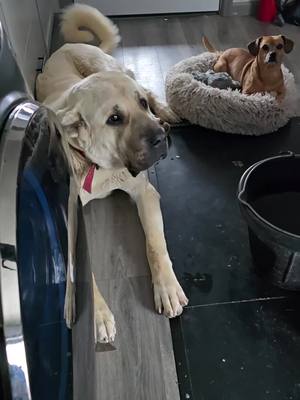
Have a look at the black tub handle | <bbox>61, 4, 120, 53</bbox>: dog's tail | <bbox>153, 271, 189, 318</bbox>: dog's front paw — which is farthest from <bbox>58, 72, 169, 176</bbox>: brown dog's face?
<bbox>61, 4, 120, 53</bbox>: dog's tail

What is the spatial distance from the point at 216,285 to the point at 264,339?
190 millimetres

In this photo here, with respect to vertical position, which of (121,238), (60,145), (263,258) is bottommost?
(121,238)

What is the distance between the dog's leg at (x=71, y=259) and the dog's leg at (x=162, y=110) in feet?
3.53

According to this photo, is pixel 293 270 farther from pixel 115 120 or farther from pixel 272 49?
pixel 272 49

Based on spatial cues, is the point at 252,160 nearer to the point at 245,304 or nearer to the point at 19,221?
the point at 245,304

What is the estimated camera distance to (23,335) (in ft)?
1.35

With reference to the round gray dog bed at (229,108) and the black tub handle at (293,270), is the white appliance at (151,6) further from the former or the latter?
the black tub handle at (293,270)

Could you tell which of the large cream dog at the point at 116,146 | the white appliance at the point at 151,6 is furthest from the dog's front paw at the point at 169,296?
the white appliance at the point at 151,6

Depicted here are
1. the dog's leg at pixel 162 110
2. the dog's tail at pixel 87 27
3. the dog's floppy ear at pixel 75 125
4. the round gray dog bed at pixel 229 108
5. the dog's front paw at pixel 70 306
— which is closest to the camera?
the dog's front paw at pixel 70 306

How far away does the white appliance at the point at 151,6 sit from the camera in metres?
2.62

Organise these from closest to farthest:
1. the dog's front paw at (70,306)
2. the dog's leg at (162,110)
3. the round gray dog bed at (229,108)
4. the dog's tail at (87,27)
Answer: the dog's front paw at (70,306) < the round gray dog bed at (229,108) < the dog's leg at (162,110) < the dog's tail at (87,27)

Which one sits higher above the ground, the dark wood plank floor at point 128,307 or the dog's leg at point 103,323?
the dog's leg at point 103,323

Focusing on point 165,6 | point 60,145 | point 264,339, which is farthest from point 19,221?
point 165,6

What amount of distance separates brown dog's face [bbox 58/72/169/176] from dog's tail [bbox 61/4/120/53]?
1.05 meters
